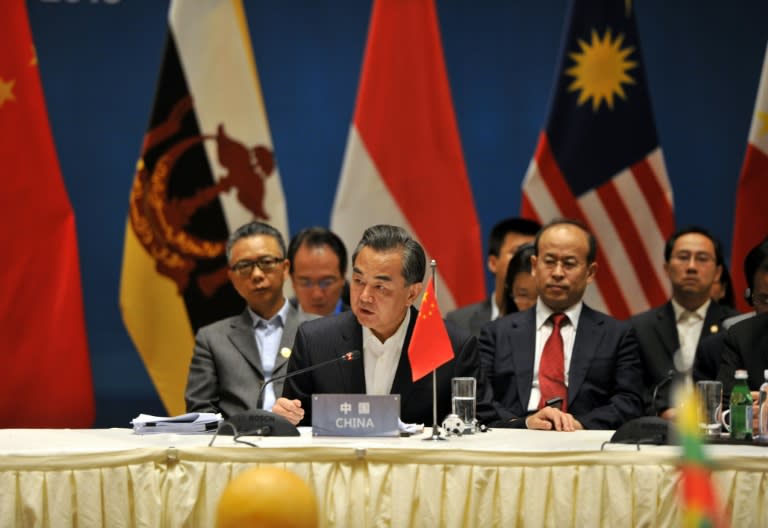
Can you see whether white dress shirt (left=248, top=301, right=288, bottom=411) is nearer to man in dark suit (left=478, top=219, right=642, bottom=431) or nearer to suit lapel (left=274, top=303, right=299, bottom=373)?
suit lapel (left=274, top=303, right=299, bottom=373)

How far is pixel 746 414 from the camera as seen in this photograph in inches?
123

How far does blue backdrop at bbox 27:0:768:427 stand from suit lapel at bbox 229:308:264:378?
2.02m

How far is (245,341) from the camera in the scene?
4484 millimetres

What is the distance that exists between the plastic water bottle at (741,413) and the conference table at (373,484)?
0.87ft

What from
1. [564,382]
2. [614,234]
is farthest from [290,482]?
[614,234]

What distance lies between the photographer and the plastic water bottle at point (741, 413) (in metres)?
3.12

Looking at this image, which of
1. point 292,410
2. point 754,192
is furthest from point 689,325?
point 292,410

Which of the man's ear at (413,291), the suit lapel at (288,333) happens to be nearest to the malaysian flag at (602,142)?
the suit lapel at (288,333)

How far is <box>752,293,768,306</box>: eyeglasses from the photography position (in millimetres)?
4188

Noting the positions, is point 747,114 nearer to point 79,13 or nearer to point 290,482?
point 79,13

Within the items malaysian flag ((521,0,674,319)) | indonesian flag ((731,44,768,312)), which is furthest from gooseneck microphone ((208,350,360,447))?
indonesian flag ((731,44,768,312))

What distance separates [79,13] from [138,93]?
60cm

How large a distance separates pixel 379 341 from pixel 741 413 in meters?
1.24

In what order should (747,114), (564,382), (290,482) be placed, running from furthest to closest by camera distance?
(747,114) < (564,382) < (290,482)
